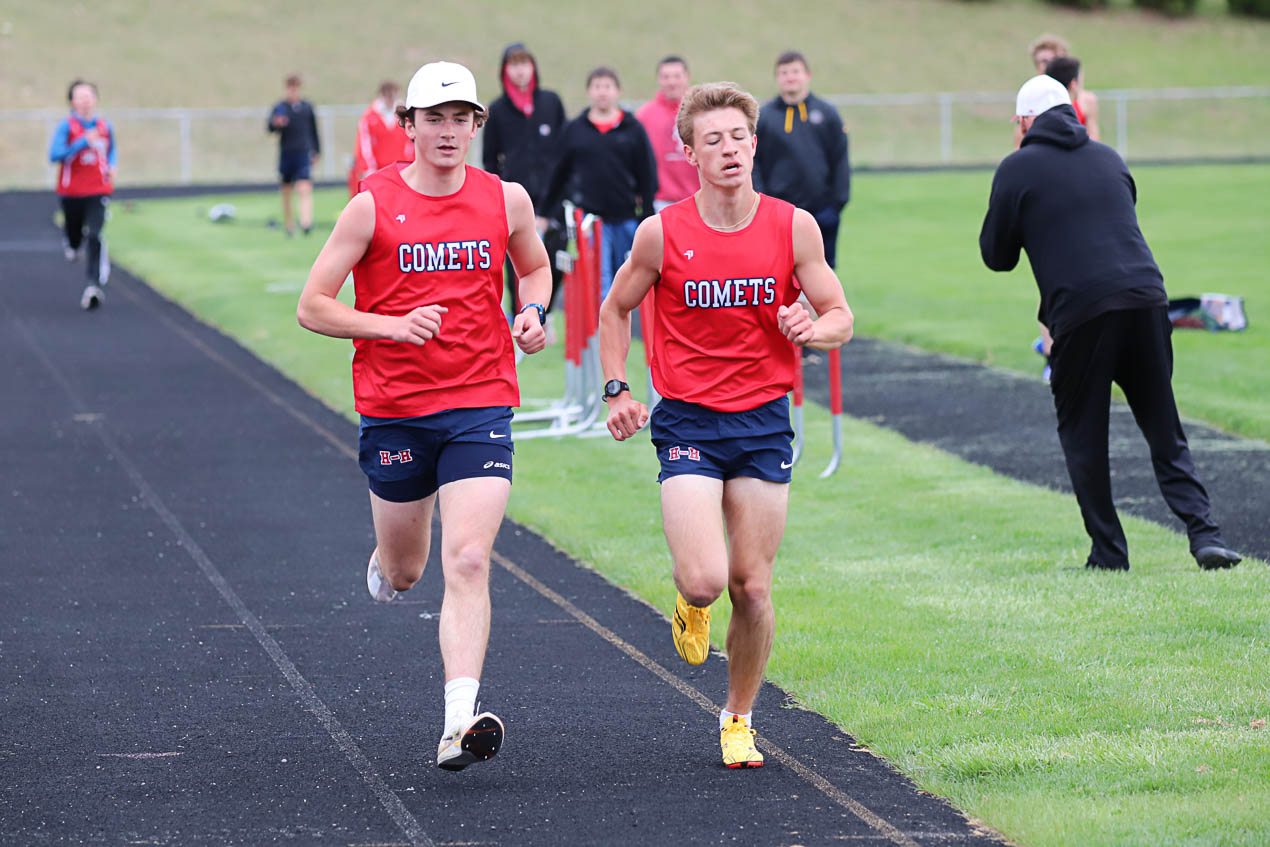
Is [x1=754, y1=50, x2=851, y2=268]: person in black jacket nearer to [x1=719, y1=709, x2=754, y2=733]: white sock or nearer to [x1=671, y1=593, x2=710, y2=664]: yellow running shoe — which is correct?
[x1=671, y1=593, x2=710, y2=664]: yellow running shoe

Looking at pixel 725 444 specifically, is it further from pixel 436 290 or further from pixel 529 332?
pixel 436 290

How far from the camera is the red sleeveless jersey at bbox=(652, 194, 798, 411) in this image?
18.0 feet

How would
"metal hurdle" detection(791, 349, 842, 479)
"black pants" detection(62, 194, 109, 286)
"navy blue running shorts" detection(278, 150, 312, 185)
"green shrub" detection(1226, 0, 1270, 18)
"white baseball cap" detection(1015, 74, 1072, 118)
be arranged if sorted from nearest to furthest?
"white baseball cap" detection(1015, 74, 1072, 118) < "metal hurdle" detection(791, 349, 842, 479) < "black pants" detection(62, 194, 109, 286) < "navy blue running shorts" detection(278, 150, 312, 185) < "green shrub" detection(1226, 0, 1270, 18)

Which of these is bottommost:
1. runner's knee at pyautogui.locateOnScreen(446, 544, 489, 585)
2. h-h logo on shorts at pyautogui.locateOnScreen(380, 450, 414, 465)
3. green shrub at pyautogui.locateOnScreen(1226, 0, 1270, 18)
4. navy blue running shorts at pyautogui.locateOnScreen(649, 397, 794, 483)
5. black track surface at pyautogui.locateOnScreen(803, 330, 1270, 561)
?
black track surface at pyautogui.locateOnScreen(803, 330, 1270, 561)

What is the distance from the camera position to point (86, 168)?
18.2 meters

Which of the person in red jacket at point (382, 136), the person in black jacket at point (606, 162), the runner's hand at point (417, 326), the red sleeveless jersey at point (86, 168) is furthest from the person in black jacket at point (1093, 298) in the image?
the person in red jacket at point (382, 136)

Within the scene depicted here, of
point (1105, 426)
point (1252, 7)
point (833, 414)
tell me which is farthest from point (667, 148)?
point (1252, 7)

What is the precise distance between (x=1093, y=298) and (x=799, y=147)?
5.39 m

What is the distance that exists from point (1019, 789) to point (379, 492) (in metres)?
2.20

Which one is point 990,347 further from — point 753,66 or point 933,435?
point 753,66

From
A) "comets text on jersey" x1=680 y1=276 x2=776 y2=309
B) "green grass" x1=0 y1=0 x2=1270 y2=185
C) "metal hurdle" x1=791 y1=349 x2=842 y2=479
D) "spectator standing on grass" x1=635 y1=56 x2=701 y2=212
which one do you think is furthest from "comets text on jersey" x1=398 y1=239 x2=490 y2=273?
"green grass" x1=0 y1=0 x2=1270 y2=185

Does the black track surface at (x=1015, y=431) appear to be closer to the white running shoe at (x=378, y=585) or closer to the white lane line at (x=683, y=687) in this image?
the white lane line at (x=683, y=687)

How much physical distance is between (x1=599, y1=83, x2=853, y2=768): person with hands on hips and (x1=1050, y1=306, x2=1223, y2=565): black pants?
274 cm

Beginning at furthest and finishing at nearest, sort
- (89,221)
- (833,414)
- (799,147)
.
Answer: (89,221), (799,147), (833,414)
